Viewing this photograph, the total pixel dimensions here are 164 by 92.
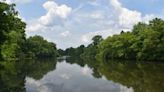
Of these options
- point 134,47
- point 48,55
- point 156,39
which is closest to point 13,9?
point 156,39

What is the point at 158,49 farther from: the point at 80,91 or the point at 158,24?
the point at 80,91

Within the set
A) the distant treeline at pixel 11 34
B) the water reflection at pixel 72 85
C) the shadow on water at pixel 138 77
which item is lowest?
the water reflection at pixel 72 85

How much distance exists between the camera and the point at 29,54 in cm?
14225

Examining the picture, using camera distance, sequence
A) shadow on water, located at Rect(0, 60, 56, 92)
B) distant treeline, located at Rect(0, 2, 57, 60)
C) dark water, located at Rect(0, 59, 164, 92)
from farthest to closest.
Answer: distant treeline, located at Rect(0, 2, 57, 60) < dark water, located at Rect(0, 59, 164, 92) < shadow on water, located at Rect(0, 60, 56, 92)

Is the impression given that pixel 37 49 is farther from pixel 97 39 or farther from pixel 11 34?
pixel 11 34

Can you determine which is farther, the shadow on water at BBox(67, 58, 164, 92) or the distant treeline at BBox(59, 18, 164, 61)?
the distant treeline at BBox(59, 18, 164, 61)

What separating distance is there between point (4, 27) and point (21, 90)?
32.3 metres

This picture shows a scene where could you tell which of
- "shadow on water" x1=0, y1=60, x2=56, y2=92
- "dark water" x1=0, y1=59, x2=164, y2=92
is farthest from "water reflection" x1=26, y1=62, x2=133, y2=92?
"shadow on water" x1=0, y1=60, x2=56, y2=92

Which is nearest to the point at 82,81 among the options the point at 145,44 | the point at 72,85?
the point at 72,85

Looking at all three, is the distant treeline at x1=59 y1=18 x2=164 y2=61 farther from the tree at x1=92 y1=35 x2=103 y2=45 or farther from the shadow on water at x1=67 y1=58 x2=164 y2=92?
the tree at x1=92 y1=35 x2=103 y2=45

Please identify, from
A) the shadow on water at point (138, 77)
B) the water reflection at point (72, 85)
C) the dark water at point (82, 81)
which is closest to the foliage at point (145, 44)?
the shadow on water at point (138, 77)

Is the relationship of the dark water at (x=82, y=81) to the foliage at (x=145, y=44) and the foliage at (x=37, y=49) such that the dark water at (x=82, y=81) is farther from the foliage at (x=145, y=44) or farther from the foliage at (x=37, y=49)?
the foliage at (x=37, y=49)

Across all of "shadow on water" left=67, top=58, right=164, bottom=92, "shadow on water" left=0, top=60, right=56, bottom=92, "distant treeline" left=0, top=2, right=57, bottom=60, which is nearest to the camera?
"shadow on water" left=0, top=60, right=56, bottom=92

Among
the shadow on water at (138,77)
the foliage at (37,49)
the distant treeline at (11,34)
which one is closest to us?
the shadow on water at (138,77)
